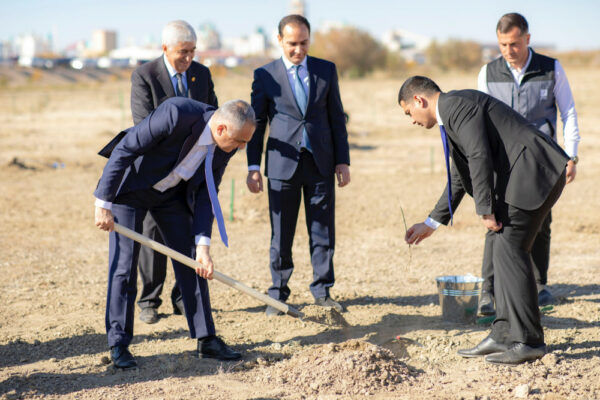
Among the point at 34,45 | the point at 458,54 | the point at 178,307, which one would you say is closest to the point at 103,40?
the point at 34,45

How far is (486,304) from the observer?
5246mm

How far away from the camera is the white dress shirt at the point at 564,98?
17.3 feet

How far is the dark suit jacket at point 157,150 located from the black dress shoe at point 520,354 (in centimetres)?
199

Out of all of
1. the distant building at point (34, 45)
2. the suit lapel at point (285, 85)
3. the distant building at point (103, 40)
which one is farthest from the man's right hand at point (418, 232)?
the distant building at point (103, 40)

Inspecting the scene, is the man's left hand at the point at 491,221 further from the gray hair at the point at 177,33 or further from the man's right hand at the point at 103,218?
the gray hair at the point at 177,33

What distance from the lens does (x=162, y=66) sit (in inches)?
200

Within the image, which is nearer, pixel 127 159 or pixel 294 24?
pixel 127 159

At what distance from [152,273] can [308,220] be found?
1.29 m

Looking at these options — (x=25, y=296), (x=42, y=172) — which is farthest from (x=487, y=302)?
(x=42, y=172)

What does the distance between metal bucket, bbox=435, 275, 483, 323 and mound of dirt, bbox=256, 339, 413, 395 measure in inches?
43.8

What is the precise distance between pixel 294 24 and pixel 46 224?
209 inches

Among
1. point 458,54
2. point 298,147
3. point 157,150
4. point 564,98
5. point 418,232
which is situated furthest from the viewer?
point 458,54

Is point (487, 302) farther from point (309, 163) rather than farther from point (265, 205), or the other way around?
point (265, 205)

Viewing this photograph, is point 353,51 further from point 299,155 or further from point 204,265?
point 204,265
